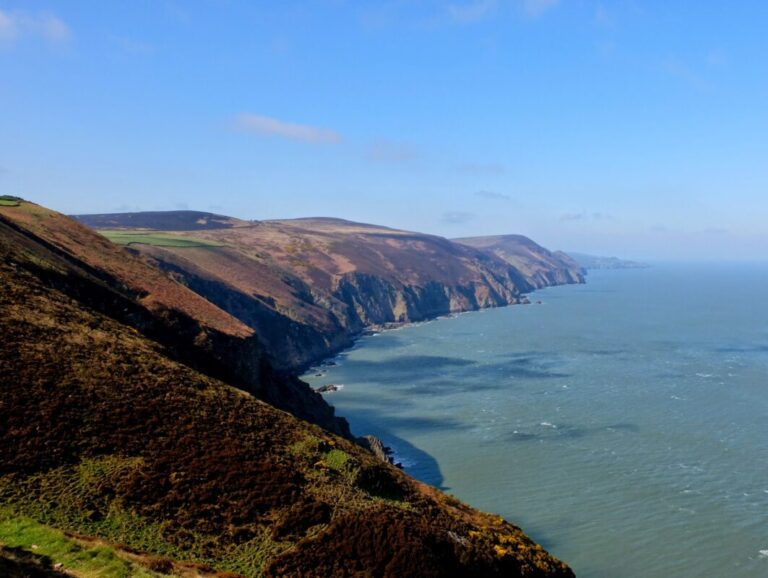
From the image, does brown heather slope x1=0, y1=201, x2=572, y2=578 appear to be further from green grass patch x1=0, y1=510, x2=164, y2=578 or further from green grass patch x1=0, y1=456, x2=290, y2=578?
green grass patch x1=0, y1=510, x2=164, y2=578

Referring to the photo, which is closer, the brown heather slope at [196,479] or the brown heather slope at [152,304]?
the brown heather slope at [196,479]

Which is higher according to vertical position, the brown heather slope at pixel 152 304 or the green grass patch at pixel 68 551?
the brown heather slope at pixel 152 304

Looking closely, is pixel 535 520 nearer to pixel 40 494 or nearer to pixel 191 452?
pixel 191 452

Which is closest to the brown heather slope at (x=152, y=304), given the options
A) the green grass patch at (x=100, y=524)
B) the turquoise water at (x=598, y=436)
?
the turquoise water at (x=598, y=436)

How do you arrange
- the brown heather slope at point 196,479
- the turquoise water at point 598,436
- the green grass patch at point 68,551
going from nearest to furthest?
the green grass patch at point 68,551
the brown heather slope at point 196,479
the turquoise water at point 598,436

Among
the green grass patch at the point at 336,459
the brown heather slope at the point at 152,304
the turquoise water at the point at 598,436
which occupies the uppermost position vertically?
the brown heather slope at the point at 152,304

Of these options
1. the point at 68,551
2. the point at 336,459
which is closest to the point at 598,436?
the point at 336,459

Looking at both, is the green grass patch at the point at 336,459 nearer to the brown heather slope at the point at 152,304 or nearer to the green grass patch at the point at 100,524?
the green grass patch at the point at 100,524
